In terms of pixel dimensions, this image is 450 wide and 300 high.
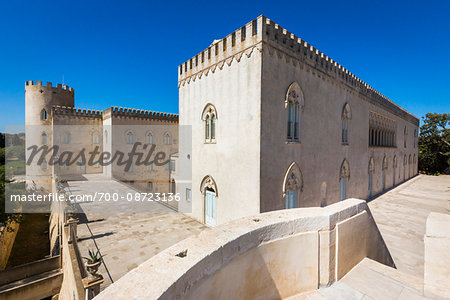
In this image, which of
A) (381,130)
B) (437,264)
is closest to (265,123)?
(437,264)

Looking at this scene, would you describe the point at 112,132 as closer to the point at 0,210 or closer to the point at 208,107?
the point at 0,210

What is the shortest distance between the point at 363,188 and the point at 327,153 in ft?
22.4

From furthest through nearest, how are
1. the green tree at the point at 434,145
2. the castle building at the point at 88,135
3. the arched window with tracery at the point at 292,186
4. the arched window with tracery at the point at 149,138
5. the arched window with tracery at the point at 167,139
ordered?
1. the green tree at the point at 434,145
2. the arched window with tracery at the point at 167,139
3. the arched window with tracery at the point at 149,138
4. the castle building at the point at 88,135
5. the arched window with tracery at the point at 292,186

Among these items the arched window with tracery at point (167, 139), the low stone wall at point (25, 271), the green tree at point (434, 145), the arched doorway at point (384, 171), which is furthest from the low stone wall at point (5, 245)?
the green tree at point (434, 145)

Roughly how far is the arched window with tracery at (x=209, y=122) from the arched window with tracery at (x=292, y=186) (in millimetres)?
3560

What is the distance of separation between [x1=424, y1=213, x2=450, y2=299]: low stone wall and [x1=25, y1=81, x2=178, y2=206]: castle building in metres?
21.2

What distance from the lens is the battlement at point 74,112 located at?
20.4 meters

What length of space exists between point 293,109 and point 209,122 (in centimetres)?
375

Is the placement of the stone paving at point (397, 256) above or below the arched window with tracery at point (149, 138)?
below

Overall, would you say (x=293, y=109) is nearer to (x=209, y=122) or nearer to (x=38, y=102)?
(x=209, y=122)

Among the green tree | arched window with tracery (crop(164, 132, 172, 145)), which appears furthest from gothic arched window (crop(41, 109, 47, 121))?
the green tree

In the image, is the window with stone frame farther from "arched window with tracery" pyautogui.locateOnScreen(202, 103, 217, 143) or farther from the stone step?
the stone step

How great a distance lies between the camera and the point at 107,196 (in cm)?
1448

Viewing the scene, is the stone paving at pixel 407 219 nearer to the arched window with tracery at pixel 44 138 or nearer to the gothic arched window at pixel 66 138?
the gothic arched window at pixel 66 138
